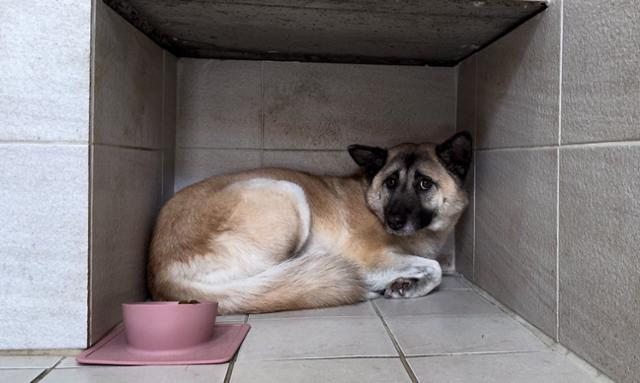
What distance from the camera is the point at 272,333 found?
4.51 ft

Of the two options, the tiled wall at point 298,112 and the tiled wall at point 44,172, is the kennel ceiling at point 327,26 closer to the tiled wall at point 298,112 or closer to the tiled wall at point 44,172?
the tiled wall at point 298,112

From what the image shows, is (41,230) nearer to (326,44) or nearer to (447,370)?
(447,370)

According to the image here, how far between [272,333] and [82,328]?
1.64ft

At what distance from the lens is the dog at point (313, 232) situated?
1.55 m

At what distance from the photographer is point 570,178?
120cm

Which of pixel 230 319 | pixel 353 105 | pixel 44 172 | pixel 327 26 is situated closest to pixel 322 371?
pixel 230 319

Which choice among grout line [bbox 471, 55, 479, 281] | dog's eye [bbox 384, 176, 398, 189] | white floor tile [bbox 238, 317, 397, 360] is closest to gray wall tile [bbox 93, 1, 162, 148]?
white floor tile [bbox 238, 317, 397, 360]

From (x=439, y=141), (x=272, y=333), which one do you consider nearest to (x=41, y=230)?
(x=272, y=333)

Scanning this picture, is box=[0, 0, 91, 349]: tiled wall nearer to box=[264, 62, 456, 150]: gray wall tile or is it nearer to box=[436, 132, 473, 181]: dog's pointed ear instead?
box=[264, 62, 456, 150]: gray wall tile

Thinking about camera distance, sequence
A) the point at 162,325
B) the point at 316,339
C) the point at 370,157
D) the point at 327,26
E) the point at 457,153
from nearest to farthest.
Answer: the point at 162,325
the point at 316,339
the point at 327,26
the point at 457,153
the point at 370,157

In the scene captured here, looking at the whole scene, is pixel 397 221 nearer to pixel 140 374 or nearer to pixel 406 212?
pixel 406 212

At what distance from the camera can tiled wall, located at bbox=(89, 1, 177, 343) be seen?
1.28m

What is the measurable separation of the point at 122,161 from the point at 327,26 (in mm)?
807

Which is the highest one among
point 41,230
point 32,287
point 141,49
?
point 141,49
